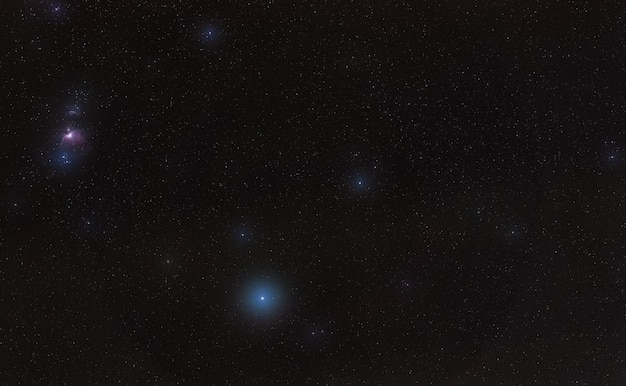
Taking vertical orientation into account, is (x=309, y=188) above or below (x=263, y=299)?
above

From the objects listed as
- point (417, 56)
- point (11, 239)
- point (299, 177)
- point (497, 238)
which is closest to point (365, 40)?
point (417, 56)

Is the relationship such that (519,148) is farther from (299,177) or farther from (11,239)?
(11,239)

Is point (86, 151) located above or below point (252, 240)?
above

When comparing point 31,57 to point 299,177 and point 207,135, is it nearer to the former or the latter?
point 207,135

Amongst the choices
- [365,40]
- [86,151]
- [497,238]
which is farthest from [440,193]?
[86,151]

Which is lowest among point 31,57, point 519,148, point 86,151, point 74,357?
point 74,357

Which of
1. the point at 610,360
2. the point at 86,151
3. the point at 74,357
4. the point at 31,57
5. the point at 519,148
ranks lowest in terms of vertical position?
the point at 610,360
